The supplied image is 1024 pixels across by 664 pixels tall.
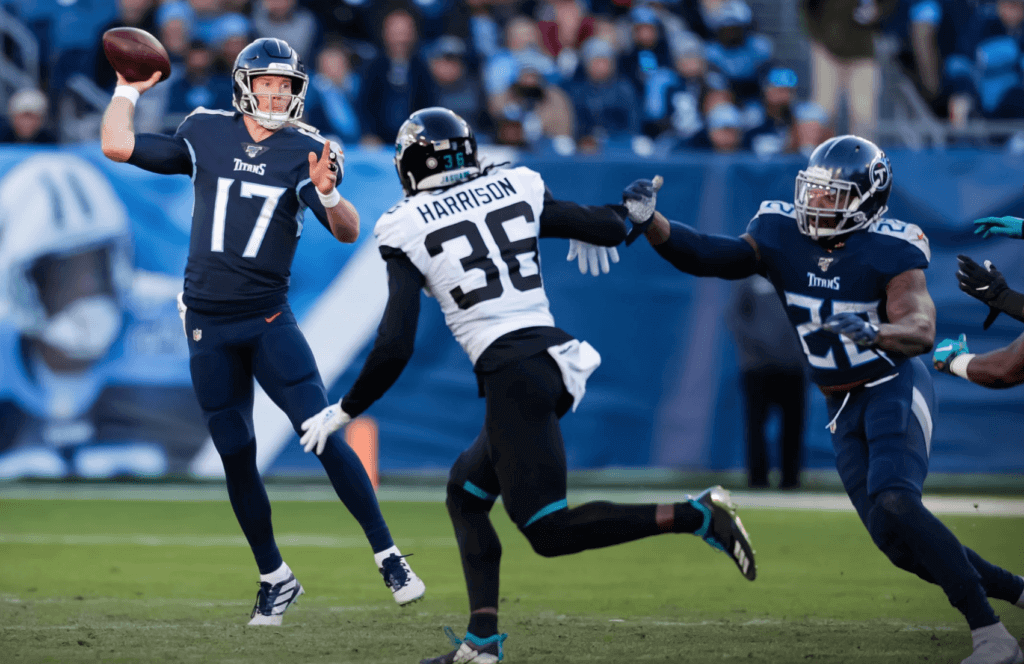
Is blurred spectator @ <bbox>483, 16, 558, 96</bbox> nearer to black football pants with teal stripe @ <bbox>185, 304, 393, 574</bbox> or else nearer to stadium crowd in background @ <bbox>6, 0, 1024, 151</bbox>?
stadium crowd in background @ <bbox>6, 0, 1024, 151</bbox>

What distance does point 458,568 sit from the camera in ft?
22.5

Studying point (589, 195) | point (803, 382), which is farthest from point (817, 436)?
point (589, 195)

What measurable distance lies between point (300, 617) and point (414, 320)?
1.67m

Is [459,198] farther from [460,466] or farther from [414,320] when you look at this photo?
[460,466]

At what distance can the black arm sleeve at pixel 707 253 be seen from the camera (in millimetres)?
5062

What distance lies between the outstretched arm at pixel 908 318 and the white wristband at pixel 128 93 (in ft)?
10.1

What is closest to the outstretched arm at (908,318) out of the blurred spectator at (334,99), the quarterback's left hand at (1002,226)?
the quarterback's left hand at (1002,226)

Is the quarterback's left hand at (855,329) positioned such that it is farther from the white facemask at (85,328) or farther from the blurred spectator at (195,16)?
the blurred spectator at (195,16)

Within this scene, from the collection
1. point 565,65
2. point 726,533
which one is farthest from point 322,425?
point 565,65

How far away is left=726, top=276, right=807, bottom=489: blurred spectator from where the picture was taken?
9617mm

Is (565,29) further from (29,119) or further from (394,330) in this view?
(394,330)

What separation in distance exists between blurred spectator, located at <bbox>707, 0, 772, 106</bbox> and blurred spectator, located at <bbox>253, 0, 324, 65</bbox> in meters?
3.55

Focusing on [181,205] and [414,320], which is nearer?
[414,320]

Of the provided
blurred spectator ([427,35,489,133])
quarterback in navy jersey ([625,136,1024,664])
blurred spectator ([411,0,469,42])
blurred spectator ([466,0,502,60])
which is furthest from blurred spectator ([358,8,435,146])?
quarterback in navy jersey ([625,136,1024,664])
